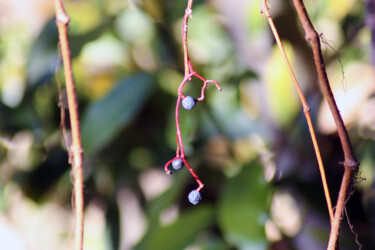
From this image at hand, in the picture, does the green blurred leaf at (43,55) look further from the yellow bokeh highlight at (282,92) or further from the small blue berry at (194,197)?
the small blue berry at (194,197)

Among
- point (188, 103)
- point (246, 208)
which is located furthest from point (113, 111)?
point (188, 103)

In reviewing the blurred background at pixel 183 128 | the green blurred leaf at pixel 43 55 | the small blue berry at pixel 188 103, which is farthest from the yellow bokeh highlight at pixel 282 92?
the small blue berry at pixel 188 103

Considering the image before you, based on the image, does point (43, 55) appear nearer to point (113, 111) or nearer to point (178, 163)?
point (113, 111)

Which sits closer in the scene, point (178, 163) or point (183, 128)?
point (178, 163)

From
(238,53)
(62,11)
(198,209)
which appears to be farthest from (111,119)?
(62,11)

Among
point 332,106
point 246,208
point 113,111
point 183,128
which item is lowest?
point 332,106

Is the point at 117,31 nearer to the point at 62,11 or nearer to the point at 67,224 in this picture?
the point at 67,224

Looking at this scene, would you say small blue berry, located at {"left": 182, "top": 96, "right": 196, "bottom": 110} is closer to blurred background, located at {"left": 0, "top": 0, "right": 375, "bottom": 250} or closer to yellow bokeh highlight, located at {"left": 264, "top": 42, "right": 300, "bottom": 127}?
blurred background, located at {"left": 0, "top": 0, "right": 375, "bottom": 250}
